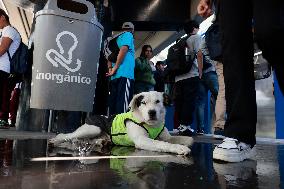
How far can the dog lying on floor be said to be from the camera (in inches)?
93.7

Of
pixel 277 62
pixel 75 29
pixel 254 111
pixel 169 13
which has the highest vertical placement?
pixel 169 13

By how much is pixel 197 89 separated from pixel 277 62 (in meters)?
3.03

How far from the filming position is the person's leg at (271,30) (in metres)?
1.43

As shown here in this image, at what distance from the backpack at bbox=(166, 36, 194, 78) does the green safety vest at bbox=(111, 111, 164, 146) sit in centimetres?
198

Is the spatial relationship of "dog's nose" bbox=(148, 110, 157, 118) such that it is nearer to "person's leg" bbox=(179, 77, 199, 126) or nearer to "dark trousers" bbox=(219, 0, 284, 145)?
"dark trousers" bbox=(219, 0, 284, 145)

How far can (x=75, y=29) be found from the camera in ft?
11.6

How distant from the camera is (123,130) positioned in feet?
8.11

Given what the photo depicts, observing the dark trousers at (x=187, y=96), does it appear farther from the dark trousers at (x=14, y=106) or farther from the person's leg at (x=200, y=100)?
the dark trousers at (x=14, y=106)

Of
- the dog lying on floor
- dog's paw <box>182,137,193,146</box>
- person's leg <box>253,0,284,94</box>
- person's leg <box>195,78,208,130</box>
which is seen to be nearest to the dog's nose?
the dog lying on floor

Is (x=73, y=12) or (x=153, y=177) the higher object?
(x=73, y=12)

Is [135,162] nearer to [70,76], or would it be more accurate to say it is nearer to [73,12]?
[70,76]

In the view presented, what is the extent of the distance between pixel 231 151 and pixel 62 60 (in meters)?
2.29

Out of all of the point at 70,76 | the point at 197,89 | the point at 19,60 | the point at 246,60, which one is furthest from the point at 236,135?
the point at 19,60

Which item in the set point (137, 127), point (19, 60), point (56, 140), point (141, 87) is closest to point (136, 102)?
point (137, 127)
